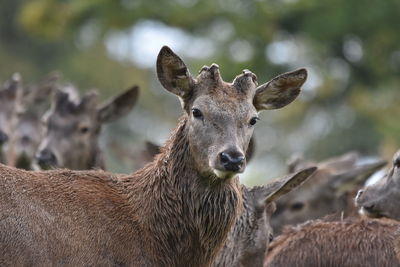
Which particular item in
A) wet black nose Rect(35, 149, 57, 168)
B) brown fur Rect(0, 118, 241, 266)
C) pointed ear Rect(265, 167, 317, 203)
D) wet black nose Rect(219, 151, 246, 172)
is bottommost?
brown fur Rect(0, 118, 241, 266)

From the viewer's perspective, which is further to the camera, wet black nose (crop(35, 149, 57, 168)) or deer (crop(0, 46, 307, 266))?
wet black nose (crop(35, 149, 57, 168))

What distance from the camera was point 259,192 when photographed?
13.0 m

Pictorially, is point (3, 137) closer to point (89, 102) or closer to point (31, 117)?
point (89, 102)

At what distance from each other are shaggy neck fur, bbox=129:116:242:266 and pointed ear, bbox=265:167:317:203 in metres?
1.37

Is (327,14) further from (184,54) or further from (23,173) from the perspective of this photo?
(23,173)

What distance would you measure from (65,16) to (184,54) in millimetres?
8200

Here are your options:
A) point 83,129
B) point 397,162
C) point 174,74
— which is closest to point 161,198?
point 174,74

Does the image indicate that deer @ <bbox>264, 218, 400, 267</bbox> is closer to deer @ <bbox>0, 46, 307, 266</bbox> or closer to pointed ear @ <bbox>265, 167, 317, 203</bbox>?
pointed ear @ <bbox>265, 167, 317, 203</bbox>

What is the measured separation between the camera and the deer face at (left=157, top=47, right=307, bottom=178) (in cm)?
1085

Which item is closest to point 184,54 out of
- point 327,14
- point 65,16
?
point 65,16

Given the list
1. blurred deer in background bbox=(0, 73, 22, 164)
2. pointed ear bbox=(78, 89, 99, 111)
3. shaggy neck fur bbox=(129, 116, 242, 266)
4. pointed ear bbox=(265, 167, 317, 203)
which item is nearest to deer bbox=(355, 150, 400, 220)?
pointed ear bbox=(265, 167, 317, 203)

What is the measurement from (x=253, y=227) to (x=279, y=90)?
1.59 metres

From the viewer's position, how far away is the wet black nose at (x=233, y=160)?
10.7m

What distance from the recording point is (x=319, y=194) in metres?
16.6
